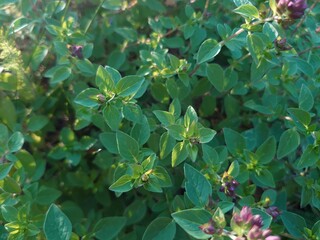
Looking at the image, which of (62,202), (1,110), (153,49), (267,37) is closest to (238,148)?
(267,37)

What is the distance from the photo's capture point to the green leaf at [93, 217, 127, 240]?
1502 millimetres

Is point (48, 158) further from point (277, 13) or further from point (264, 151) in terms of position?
point (277, 13)

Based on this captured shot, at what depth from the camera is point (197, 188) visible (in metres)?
1.26

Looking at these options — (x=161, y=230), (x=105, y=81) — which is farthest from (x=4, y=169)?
(x=161, y=230)

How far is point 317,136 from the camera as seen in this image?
1.42 meters

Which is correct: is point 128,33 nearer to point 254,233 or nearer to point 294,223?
point 294,223

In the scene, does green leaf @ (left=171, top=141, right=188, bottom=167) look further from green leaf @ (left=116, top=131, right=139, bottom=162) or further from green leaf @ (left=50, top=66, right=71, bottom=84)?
green leaf @ (left=50, top=66, right=71, bottom=84)

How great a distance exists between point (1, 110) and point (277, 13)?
101cm

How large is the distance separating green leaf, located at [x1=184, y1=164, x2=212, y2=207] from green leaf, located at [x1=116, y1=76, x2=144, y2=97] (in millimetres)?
258

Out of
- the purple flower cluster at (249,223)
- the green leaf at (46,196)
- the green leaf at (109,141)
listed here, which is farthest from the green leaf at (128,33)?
the purple flower cluster at (249,223)

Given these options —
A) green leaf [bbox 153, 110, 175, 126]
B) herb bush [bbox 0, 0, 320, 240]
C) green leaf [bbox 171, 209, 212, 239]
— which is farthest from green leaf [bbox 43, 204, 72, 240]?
green leaf [bbox 153, 110, 175, 126]

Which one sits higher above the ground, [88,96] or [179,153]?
[88,96]

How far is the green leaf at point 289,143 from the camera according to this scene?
4.75ft

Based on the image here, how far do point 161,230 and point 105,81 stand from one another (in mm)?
453
